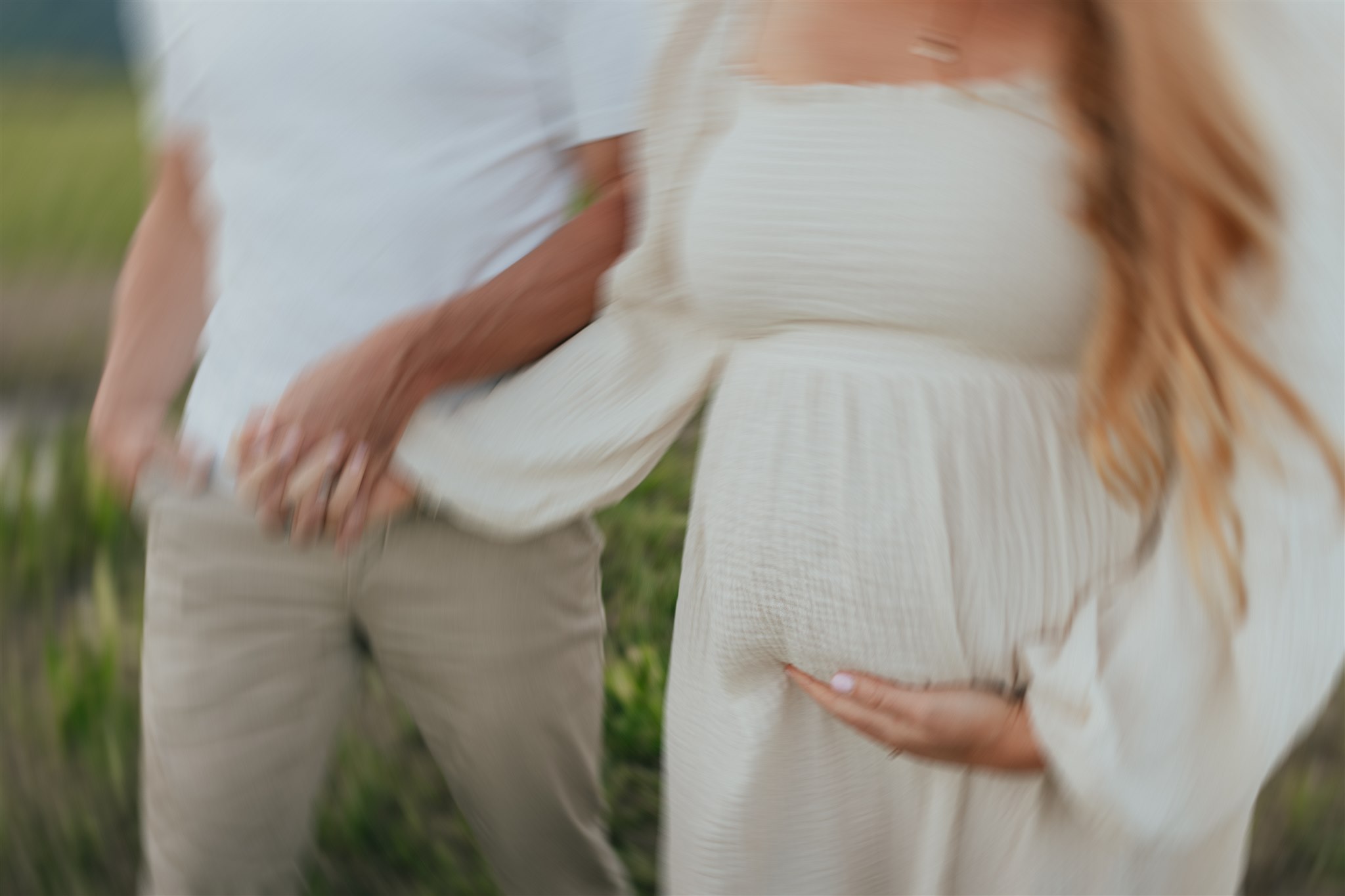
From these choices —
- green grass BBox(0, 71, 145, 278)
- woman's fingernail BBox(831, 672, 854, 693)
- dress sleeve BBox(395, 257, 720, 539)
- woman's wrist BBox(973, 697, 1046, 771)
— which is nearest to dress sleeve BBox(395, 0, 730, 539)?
dress sleeve BBox(395, 257, 720, 539)

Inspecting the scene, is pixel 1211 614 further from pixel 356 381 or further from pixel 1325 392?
pixel 356 381

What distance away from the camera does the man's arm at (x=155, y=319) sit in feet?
5.21

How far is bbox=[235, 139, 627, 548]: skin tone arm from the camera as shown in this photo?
124cm

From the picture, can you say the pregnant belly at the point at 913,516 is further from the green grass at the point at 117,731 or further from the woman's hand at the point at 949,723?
the green grass at the point at 117,731

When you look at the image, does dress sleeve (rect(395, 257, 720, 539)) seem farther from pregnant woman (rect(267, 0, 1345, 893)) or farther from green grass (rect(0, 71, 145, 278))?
green grass (rect(0, 71, 145, 278))

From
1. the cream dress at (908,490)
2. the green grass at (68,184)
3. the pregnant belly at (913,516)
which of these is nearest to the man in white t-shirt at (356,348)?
the cream dress at (908,490)

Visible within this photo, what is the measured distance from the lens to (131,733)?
2.65 m

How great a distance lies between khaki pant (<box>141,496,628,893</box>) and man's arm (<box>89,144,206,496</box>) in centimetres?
16

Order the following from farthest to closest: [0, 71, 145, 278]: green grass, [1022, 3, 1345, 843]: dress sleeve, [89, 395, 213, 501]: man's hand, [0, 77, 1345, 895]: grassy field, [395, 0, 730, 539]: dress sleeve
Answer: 1. [0, 71, 145, 278]: green grass
2. [0, 77, 1345, 895]: grassy field
3. [89, 395, 213, 501]: man's hand
4. [395, 0, 730, 539]: dress sleeve
5. [1022, 3, 1345, 843]: dress sleeve

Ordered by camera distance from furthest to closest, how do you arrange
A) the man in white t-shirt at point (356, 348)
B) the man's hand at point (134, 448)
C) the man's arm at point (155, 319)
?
the man's arm at point (155, 319) < the man's hand at point (134, 448) < the man in white t-shirt at point (356, 348)

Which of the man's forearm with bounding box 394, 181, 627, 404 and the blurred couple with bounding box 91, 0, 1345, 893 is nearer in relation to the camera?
the blurred couple with bounding box 91, 0, 1345, 893

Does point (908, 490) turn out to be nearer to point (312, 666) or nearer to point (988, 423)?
point (988, 423)

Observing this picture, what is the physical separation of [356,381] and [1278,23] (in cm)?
92

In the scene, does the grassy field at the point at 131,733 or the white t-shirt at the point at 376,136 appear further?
the grassy field at the point at 131,733
